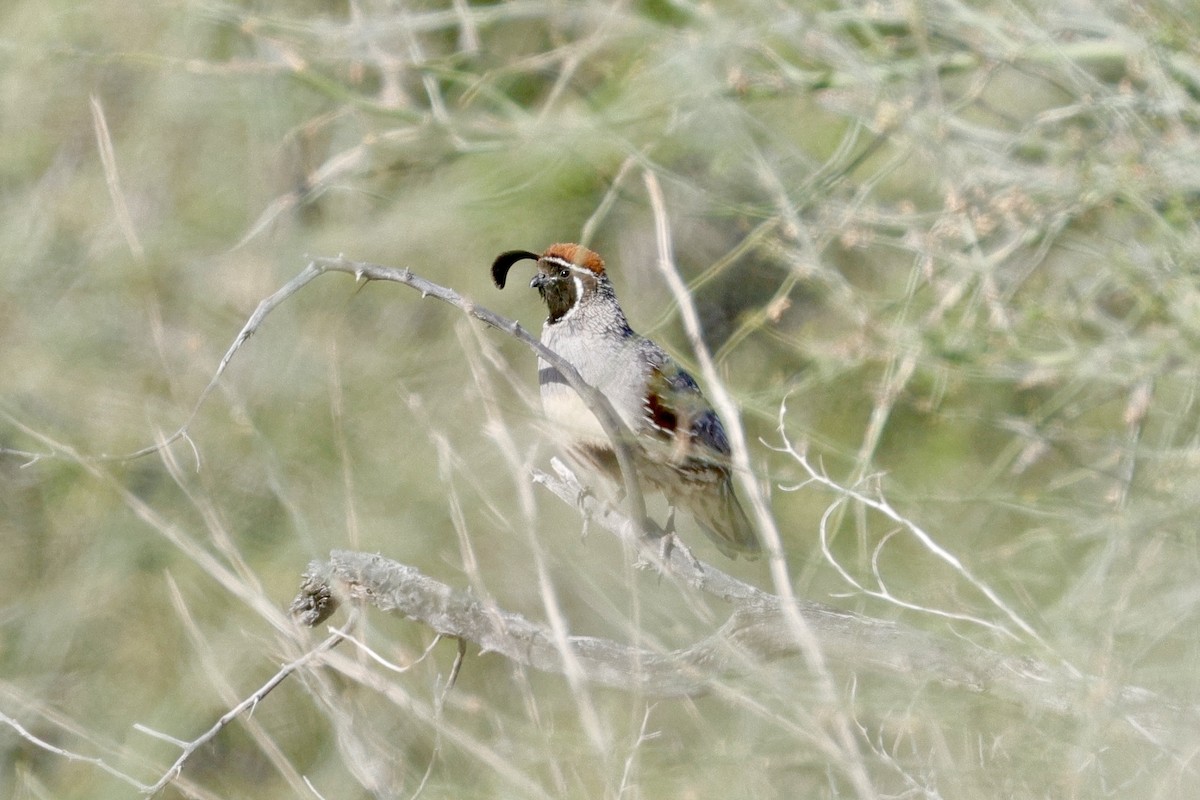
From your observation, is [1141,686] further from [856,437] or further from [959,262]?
[856,437]

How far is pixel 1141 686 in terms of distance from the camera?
233 cm

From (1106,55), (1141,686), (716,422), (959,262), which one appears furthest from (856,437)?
(1141,686)

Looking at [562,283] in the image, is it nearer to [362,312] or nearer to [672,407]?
[672,407]

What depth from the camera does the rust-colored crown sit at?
3.50 metres

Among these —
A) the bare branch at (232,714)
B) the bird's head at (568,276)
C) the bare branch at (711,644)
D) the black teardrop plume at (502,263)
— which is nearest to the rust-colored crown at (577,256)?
the bird's head at (568,276)

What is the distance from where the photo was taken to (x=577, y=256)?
11.5 ft

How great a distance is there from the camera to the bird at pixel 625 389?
3189 millimetres

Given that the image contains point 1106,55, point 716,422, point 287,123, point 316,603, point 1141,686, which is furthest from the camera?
point 287,123

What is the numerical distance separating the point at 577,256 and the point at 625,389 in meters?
0.39

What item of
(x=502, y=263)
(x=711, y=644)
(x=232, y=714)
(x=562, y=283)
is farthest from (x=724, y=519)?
(x=232, y=714)

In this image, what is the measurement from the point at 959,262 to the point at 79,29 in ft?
12.8

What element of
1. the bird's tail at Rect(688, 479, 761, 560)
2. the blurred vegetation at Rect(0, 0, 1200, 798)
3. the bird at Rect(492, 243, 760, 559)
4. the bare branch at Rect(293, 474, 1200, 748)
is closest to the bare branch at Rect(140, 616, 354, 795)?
the bare branch at Rect(293, 474, 1200, 748)

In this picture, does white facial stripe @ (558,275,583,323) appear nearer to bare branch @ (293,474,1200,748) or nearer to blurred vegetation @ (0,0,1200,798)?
blurred vegetation @ (0,0,1200,798)

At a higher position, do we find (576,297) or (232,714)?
(232,714)
